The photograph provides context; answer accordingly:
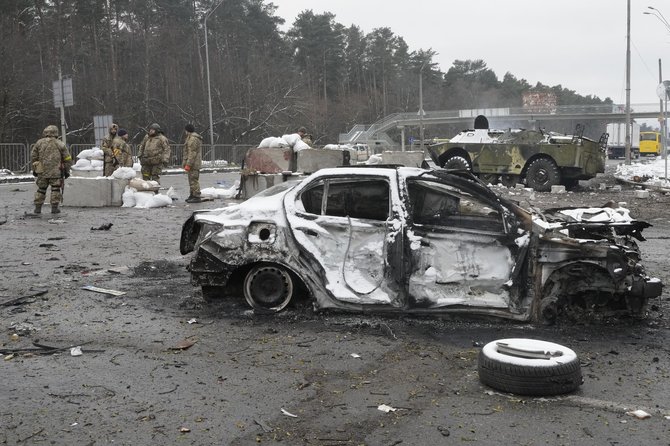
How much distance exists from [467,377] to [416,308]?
1208 mm

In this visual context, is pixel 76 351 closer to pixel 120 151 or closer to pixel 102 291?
pixel 102 291

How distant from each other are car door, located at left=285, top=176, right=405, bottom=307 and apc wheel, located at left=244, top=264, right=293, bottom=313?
0.37m

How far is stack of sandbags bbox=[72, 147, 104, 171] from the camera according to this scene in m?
19.0

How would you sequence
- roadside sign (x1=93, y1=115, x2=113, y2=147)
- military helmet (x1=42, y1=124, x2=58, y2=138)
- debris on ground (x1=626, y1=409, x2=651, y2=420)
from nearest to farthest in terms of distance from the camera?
debris on ground (x1=626, y1=409, x2=651, y2=420), military helmet (x1=42, y1=124, x2=58, y2=138), roadside sign (x1=93, y1=115, x2=113, y2=147)

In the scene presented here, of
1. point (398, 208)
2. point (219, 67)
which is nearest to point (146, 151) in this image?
point (398, 208)

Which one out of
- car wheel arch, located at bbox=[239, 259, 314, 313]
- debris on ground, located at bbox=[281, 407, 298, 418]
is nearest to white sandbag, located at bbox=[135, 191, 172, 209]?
car wheel arch, located at bbox=[239, 259, 314, 313]

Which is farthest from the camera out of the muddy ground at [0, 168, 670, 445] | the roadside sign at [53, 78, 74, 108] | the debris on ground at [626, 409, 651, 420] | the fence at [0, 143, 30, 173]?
the fence at [0, 143, 30, 173]

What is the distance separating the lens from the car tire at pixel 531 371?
14.0ft

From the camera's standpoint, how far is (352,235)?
6.01 meters

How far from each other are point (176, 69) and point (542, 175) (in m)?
41.7

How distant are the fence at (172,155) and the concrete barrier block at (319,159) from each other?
49.8 feet

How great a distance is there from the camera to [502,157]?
21.9 meters

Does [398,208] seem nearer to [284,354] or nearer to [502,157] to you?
[284,354]

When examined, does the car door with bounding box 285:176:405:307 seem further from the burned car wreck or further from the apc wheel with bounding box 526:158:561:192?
the apc wheel with bounding box 526:158:561:192
